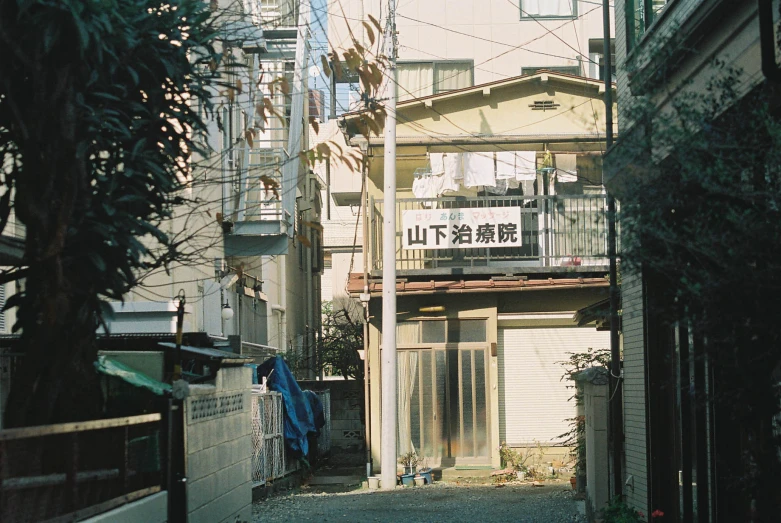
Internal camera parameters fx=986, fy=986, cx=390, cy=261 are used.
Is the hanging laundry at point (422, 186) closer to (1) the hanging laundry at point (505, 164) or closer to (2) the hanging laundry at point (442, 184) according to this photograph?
(2) the hanging laundry at point (442, 184)

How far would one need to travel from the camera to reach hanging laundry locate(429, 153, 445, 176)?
21219 millimetres

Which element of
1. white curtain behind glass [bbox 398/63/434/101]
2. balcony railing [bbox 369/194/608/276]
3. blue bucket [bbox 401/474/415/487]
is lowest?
blue bucket [bbox 401/474/415/487]

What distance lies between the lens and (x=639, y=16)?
1107 centimetres

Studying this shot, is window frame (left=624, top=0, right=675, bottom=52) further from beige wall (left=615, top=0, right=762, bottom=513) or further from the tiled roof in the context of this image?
the tiled roof

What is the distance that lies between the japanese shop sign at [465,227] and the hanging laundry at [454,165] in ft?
3.70

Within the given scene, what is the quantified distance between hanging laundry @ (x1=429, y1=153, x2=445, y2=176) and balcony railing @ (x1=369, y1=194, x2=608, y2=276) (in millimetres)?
668

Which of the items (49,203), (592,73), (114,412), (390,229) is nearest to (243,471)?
(114,412)

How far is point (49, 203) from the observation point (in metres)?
6.79

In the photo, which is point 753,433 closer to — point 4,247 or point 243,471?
point 4,247

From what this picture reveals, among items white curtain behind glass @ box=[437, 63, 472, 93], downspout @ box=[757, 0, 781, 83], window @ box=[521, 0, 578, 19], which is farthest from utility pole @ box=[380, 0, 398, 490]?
downspout @ box=[757, 0, 781, 83]

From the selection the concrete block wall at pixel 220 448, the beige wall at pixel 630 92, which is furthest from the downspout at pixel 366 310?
the beige wall at pixel 630 92

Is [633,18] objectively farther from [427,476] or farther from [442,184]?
[427,476]

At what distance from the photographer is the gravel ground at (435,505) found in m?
14.4

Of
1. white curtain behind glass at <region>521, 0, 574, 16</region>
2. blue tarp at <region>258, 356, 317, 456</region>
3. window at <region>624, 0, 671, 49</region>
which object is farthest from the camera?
white curtain behind glass at <region>521, 0, 574, 16</region>
